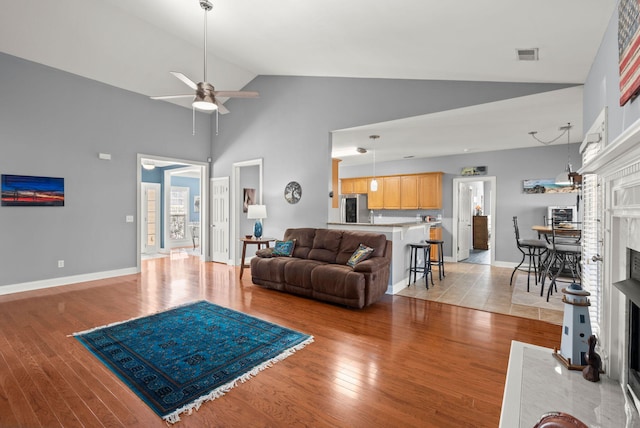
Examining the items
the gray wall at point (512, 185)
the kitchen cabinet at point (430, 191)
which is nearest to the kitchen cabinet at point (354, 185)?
the kitchen cabinet at point (430, 191)

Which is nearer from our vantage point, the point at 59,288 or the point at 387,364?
the point at 387,364

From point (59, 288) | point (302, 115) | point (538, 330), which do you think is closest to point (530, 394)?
Answer: point (538, 330)

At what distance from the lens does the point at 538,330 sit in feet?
10.8

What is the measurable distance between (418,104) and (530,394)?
3.73 m

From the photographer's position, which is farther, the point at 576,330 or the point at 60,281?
the point at 60,281

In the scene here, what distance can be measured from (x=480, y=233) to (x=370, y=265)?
24.5 feet

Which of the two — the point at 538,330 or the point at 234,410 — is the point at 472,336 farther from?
the point at 234,410

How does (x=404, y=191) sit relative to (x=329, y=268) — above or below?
above

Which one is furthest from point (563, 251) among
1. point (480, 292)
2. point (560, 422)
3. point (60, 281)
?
point (60, 281)

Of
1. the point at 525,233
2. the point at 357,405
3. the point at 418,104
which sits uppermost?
the point at 418,104

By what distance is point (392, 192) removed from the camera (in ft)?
28.0

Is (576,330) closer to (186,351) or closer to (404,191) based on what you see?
(186,351)

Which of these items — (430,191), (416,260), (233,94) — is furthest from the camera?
(430,191)

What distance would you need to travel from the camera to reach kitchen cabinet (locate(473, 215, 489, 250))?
9867 millimetres
